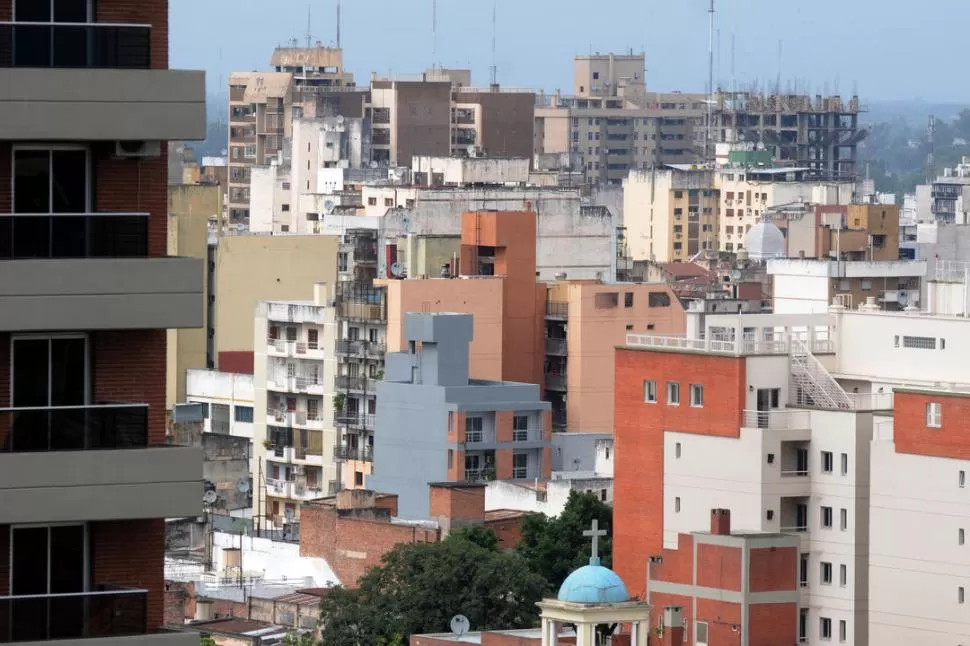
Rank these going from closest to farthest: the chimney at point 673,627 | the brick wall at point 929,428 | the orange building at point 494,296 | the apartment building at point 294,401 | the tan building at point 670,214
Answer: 1. the chimney at point 673,627
2. the brick wall at point 929,428
3. the orange building at point 494,296
4. the apartment building at point 294,401
5. the tan building at point 670,214

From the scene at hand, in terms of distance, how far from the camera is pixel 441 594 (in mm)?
65312

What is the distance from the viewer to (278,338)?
10100 cm

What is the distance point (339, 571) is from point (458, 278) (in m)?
24.7

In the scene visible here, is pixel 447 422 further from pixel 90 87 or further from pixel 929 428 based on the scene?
pixel 90 87

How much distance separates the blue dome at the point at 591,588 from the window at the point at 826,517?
39.5 feet

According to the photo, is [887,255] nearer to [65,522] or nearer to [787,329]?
[787,329]

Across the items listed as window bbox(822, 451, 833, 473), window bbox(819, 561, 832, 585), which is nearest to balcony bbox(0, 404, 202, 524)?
window bbox(819, 561, 832, 585)

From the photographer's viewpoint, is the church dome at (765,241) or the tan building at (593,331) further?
the church dome at (765,241)

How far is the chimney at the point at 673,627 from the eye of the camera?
61844 millimetres

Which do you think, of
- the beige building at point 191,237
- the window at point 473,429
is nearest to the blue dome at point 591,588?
the window at point 473,429

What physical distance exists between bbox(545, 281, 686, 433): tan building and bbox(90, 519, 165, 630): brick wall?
255 feet

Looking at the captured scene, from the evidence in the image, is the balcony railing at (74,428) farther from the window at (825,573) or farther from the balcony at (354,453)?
the balcony at (354,453)

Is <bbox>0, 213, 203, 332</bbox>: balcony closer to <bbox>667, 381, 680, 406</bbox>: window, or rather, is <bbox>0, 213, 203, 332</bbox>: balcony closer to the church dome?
<bbox>667, 381, 680, 406</bbox>: window

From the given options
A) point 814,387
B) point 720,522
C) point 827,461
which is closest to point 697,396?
point 814,387
